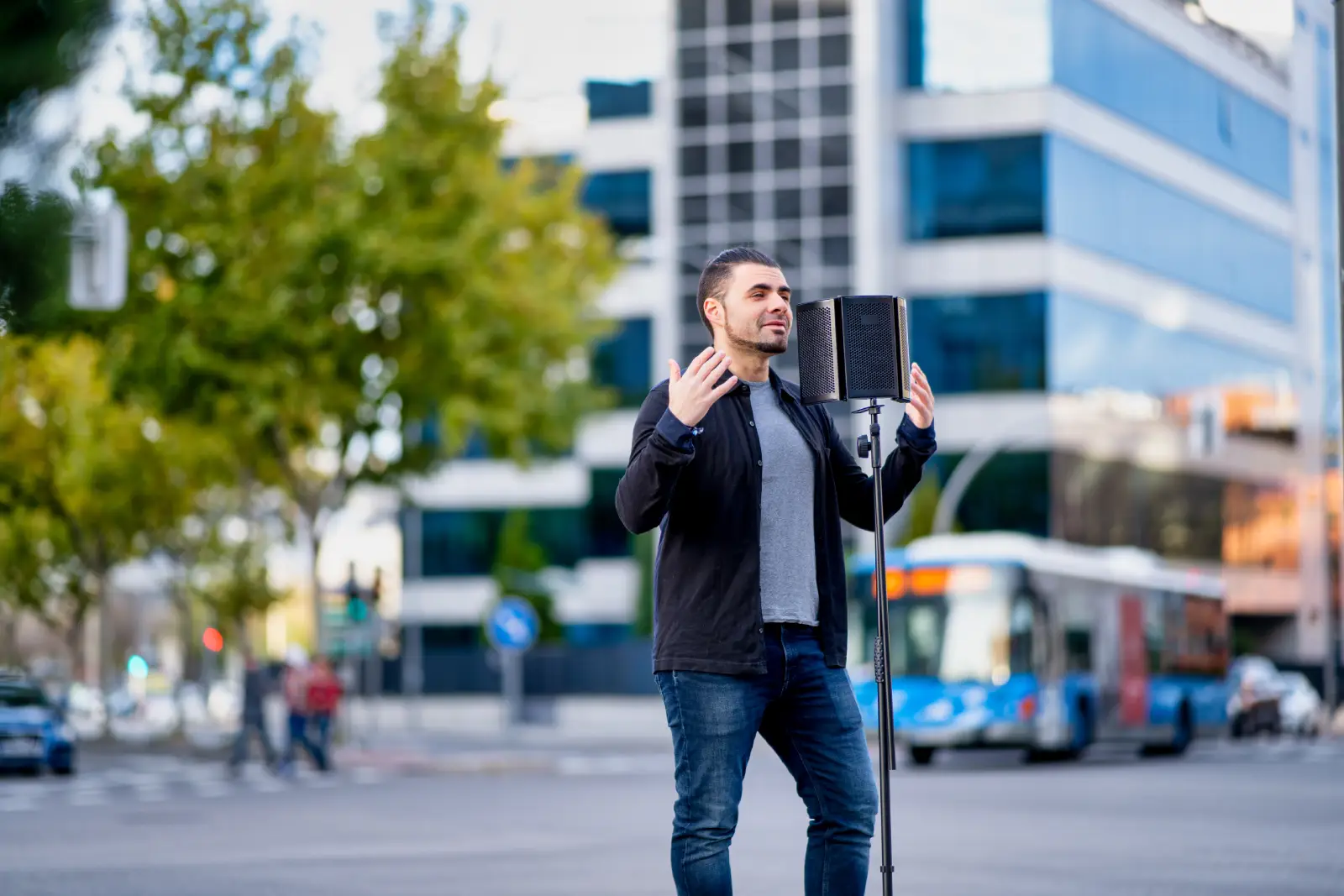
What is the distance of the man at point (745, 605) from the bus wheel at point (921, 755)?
24.4m

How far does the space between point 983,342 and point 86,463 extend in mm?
22066

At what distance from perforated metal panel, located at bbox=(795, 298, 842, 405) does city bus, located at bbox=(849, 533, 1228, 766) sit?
73.5 feet

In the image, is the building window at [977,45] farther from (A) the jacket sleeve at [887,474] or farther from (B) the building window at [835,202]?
(A) the jacket sleeve at [887,474]

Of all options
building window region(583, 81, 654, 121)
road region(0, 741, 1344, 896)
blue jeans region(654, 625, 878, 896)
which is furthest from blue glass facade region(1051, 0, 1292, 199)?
blue jeans region(654, 625, 878, 896)

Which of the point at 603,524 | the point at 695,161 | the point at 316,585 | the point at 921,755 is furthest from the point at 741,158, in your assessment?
the point at 921,755

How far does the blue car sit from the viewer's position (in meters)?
30.9

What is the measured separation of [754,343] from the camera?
20.6 ft

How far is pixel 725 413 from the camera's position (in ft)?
20.7

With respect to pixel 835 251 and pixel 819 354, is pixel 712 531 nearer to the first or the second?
pixel 819 354

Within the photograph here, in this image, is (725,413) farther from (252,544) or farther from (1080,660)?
(252,544)

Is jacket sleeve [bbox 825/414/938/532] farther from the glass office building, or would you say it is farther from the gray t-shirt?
the glass office building

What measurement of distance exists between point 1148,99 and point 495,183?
103 ft

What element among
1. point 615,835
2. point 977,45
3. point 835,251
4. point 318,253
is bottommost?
point 615,835

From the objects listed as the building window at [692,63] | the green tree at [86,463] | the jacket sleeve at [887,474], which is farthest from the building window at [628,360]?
the jacket sleeve at [887,474]
